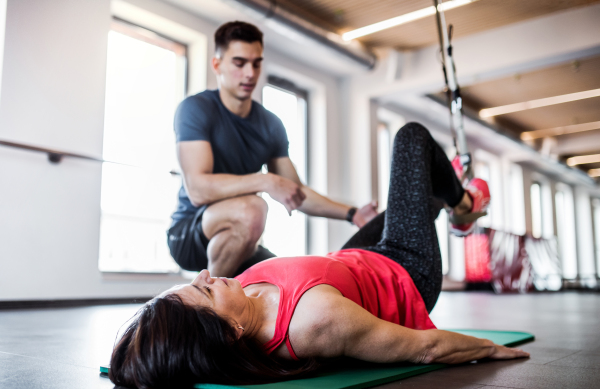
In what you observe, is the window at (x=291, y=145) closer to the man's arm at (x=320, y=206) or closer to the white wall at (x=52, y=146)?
the white wall at (x=52, y=146)

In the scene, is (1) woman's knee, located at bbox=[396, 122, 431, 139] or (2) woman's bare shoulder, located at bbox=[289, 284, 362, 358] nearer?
(2) woman's bare shoulder, located at bbox=[289, 284, 362, 358]

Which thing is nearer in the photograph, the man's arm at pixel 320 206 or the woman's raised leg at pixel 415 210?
the woman's raised leg at pixel 415 210

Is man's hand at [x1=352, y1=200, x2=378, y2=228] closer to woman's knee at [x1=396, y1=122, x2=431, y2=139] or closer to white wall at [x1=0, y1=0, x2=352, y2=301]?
woman's knee at [x1=396, y1=122, x2=431, y2=139]

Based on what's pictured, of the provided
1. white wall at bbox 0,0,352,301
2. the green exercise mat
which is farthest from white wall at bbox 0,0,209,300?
the green exercise mat

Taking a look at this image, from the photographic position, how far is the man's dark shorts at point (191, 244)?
203cm

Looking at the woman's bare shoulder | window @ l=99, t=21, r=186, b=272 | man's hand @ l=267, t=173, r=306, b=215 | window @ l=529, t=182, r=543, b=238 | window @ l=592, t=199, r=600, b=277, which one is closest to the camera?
the woman's bare shoulder

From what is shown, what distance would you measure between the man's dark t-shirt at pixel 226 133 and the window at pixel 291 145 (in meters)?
3.19

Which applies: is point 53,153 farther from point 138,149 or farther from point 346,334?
point 346,334

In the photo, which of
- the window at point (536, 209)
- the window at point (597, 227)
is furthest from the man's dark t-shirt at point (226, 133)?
the window at point (597, 227)

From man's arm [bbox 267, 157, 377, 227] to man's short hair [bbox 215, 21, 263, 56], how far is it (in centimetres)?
52

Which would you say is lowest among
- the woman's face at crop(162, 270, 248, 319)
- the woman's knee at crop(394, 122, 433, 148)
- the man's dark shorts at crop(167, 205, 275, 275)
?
the woman's face at crop(162, 270, 248, 319)

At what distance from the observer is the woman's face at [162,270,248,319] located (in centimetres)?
108

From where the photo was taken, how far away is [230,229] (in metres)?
1.95

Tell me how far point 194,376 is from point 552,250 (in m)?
11.7
